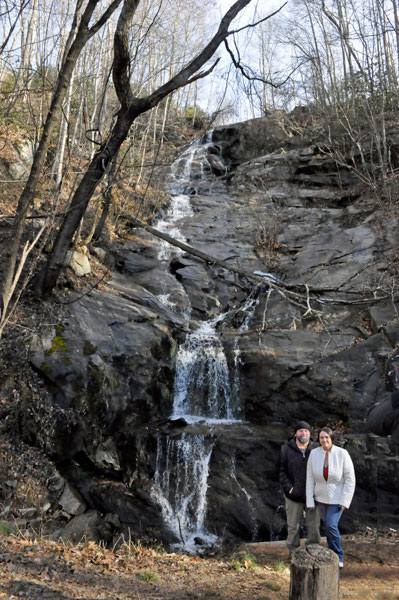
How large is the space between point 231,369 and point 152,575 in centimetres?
645

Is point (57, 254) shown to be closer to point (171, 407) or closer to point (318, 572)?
point (171, 407)

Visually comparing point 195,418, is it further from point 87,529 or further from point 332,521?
point 332,521

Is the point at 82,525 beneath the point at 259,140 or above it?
beneath

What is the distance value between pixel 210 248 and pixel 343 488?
39.9ft

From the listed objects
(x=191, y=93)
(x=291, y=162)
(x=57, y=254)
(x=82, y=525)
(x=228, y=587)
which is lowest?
(x=82, y=525)

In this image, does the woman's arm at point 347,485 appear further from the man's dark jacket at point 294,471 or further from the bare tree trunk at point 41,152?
the bare tree trunk at point 41,152

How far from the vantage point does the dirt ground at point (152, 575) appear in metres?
4.25

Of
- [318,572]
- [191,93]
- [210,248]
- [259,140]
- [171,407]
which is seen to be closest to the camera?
[318,572]

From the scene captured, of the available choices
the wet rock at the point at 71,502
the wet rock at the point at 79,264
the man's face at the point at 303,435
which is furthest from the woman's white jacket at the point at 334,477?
the wet rock at the point at 79,264

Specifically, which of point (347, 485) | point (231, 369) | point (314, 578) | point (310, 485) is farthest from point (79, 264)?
point (314, 578)

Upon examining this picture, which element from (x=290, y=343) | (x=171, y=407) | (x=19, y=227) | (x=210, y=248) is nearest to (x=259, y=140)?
(x=210, y=248)

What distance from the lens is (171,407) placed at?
420 inches

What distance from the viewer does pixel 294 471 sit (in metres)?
5.27

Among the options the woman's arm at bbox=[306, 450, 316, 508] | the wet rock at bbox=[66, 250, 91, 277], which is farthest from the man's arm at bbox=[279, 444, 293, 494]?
the wet rock at bbox=[66, 250, 91, 277]
